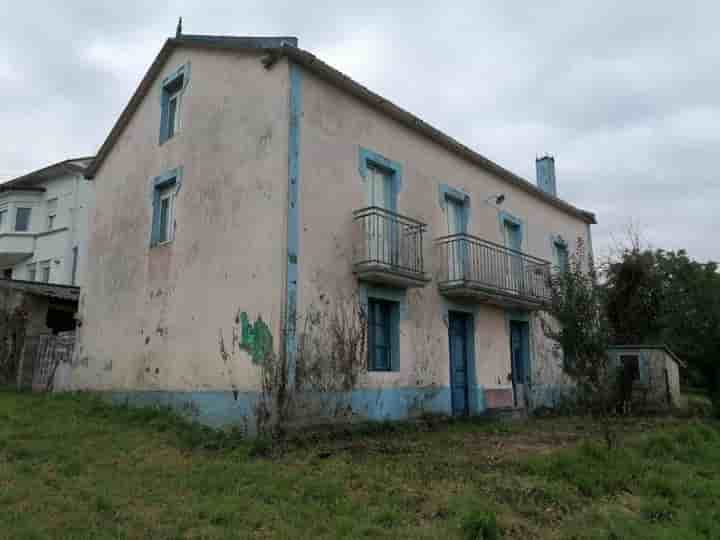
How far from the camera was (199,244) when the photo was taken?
10469mm

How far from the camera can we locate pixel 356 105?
10.9 metres

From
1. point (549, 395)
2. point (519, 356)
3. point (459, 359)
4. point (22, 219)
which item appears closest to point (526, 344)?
point (519, 356)

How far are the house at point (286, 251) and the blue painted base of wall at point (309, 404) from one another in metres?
0.03

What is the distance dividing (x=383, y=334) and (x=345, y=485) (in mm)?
4872

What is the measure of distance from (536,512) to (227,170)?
757 centimetres

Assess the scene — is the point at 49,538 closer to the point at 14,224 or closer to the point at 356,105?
the point at 356,105

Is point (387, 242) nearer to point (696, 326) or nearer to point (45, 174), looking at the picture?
point (696, 326)

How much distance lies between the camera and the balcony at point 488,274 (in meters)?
12.0

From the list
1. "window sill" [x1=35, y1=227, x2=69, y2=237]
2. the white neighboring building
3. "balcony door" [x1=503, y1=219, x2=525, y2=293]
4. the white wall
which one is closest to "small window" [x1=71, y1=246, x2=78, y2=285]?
the white neighboring building

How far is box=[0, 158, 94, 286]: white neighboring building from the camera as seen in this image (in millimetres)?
23250

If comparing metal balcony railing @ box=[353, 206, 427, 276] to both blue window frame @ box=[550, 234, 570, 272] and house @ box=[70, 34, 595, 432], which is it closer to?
house @ box=[70, 34, 595, 432]

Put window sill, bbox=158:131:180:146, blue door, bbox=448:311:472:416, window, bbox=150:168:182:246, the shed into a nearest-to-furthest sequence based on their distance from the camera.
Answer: window, bbox=150:168:182:246 → window sill, bbox=158:131:180:146 → blue door, bbox=448:311:472:416 → the shed

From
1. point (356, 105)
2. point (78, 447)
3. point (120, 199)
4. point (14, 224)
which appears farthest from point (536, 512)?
point (14, 224)

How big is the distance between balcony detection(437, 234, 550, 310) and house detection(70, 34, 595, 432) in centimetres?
5
